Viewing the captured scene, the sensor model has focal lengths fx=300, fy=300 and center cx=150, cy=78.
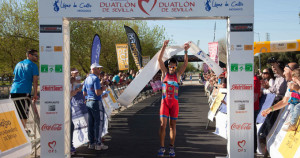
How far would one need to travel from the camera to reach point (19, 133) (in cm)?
565

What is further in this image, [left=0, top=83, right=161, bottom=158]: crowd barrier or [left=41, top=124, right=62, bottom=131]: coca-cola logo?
[left=41, top=124, right=62, bottom=131]: coca-cola logo

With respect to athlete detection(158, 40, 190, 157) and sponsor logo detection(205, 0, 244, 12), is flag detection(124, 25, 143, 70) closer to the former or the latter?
athlete detection(158, 40, 190, 157)

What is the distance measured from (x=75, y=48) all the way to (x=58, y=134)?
90.7ft

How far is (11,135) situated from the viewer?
5363 millimetres

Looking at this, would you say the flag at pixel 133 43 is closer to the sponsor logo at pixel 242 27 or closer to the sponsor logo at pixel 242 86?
the sponsor logo at pixel 242 27

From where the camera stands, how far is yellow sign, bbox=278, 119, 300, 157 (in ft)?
15.4

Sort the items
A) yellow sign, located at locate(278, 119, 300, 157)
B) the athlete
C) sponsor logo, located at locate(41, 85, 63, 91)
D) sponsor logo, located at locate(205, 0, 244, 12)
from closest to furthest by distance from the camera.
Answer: yellow sign, located at locate(278, 119, 300, 157), sponsor logo, located at locate(205, 0, 244, 12), sponsor logo, located at locate(41, 85, 63, 91), the athlete

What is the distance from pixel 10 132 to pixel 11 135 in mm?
57

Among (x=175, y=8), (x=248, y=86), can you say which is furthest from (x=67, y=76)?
(x=248, y=86)

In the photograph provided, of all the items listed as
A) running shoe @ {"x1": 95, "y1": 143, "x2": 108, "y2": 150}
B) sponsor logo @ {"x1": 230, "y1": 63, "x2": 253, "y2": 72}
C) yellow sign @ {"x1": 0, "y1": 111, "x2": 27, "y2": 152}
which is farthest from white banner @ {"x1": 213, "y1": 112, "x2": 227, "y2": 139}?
yellow sign @ {"x1": 0, "y1": 111, "x2": 27, "y2": 152}

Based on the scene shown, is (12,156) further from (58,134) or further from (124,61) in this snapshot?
(124,61)

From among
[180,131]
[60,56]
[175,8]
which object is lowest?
[180,131]

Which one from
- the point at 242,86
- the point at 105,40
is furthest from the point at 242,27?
the point at 105,40

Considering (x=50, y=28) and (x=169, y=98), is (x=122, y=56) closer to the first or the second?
(x=169, y=98)
